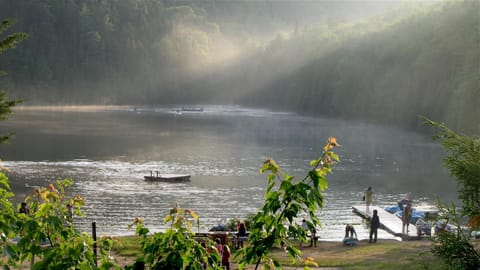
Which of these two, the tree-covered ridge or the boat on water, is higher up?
the tree-covered ridge

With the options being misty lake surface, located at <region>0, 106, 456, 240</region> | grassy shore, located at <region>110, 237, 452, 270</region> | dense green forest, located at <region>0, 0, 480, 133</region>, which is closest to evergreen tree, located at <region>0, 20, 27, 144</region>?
misty lake surface, located at <region>0, 106, 456, 240</region>

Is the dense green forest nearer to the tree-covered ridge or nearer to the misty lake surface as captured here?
the tree-covered ridge

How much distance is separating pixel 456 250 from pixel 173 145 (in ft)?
214

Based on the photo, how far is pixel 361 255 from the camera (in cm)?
2322

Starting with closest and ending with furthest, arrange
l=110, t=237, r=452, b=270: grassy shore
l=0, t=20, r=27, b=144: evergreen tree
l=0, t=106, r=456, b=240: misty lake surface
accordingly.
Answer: l=110, t=237, r=452, b=270: grassy shore < l=0, t=20, r=27, b=144: evergreen tree < l=0, t=106, r=456, b=240: misty lake surface

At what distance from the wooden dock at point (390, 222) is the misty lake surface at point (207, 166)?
22.4 inches

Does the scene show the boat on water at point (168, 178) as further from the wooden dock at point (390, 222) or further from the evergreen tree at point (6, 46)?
the evergreen tree at point (6, 46)

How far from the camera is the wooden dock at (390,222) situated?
29553 mm

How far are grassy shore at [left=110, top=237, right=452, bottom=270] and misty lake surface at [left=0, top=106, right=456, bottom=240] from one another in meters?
4.43

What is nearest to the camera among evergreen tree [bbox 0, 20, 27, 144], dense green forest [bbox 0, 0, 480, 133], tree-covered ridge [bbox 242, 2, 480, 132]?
evergreen tree [bbox 0, 20, 27, 144]

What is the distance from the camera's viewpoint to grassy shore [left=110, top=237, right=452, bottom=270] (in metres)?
20.1

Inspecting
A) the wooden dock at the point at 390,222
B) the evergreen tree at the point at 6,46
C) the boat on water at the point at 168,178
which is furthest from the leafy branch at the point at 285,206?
the boat on water at the point at 168,178

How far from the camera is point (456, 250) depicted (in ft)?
39.3

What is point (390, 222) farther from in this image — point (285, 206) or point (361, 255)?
point (285, 206)
